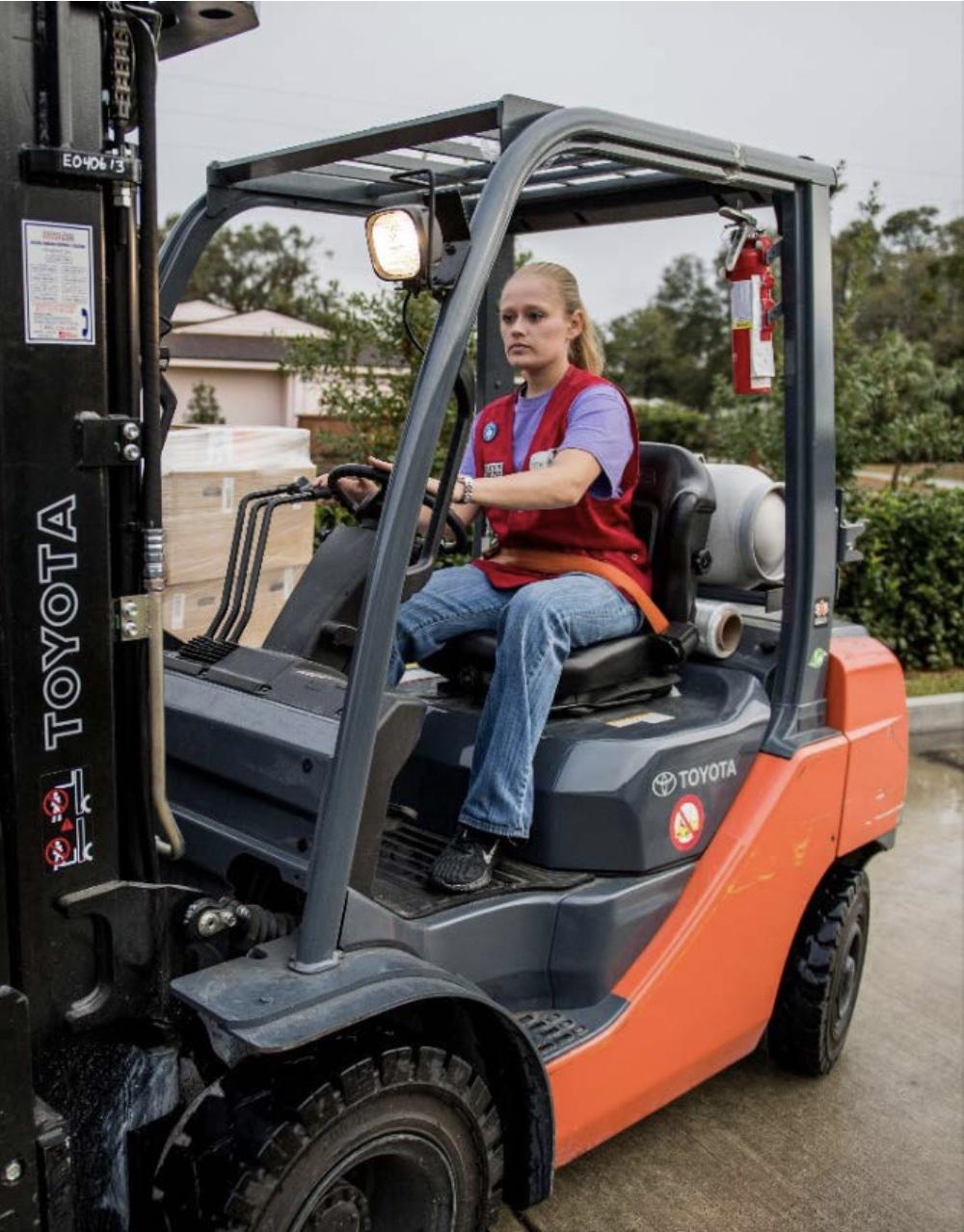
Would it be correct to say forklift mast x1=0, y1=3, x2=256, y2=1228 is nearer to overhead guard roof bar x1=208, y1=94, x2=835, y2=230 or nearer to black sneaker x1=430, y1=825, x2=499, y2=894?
overhead guard roof bar x1=208, y1=94, x2=835, y2=230

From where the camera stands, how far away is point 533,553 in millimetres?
3430

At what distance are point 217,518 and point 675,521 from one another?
209 centimetres

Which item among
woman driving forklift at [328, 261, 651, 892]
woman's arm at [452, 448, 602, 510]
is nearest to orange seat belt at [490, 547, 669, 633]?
woman driving forklift at [328, 261, 651, 892]

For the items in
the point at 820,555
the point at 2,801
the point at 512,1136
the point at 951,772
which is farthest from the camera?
the point at 951,772

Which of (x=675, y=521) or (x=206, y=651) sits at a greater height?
(x=675, y=521)

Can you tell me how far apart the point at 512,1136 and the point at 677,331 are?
53.6m

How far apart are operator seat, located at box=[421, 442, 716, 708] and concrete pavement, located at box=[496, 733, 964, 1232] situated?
3.95 feet

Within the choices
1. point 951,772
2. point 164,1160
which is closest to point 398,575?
point 164,1160

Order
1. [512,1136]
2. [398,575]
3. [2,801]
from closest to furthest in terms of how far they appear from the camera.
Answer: [2,801]
[398,575]
[512,1136]

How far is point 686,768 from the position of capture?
10.7 ft

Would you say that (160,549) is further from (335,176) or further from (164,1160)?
(335,176)

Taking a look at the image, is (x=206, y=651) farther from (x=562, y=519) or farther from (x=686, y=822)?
(x=686, y=822)

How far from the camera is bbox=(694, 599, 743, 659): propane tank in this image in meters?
3.66

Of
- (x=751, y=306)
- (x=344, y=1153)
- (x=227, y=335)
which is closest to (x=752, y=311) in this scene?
(x=751, y=306)
